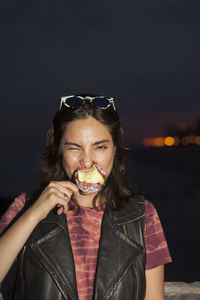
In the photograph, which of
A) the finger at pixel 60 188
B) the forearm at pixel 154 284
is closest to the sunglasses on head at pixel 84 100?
the finger at pixel 60 188

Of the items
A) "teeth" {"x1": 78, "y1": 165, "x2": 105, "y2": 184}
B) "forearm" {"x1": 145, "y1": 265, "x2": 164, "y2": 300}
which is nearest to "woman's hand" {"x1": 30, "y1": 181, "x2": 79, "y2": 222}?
"teeth" {"x1": 78, "y1": 165, "x2": 105, "y2": 184}

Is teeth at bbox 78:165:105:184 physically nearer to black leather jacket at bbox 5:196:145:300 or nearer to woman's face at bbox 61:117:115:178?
woman's face at bbox 61:117:115:178

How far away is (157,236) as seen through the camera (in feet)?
9.38

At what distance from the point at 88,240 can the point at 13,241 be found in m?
0.73

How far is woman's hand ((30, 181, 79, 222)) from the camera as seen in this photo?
2398 mm

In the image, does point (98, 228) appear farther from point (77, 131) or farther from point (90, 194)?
point (77, 131)

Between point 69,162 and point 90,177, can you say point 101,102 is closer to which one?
point 69,162

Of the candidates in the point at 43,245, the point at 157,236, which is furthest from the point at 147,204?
the point at 43,245

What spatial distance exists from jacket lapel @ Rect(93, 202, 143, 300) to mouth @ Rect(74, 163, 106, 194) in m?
0.32

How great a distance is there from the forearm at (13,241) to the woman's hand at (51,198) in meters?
0.08

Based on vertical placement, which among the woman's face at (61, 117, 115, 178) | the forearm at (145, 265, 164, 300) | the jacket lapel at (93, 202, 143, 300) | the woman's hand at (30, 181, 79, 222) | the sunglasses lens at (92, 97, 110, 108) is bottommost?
the forearm at (145, 265, 164, 300)

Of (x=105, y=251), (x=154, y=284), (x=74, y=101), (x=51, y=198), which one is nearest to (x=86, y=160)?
(x=51, y=198)

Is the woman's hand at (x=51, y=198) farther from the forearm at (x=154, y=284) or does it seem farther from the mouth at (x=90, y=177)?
the forearm at (x=154, y=284)

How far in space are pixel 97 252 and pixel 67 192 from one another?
2.24 feet
